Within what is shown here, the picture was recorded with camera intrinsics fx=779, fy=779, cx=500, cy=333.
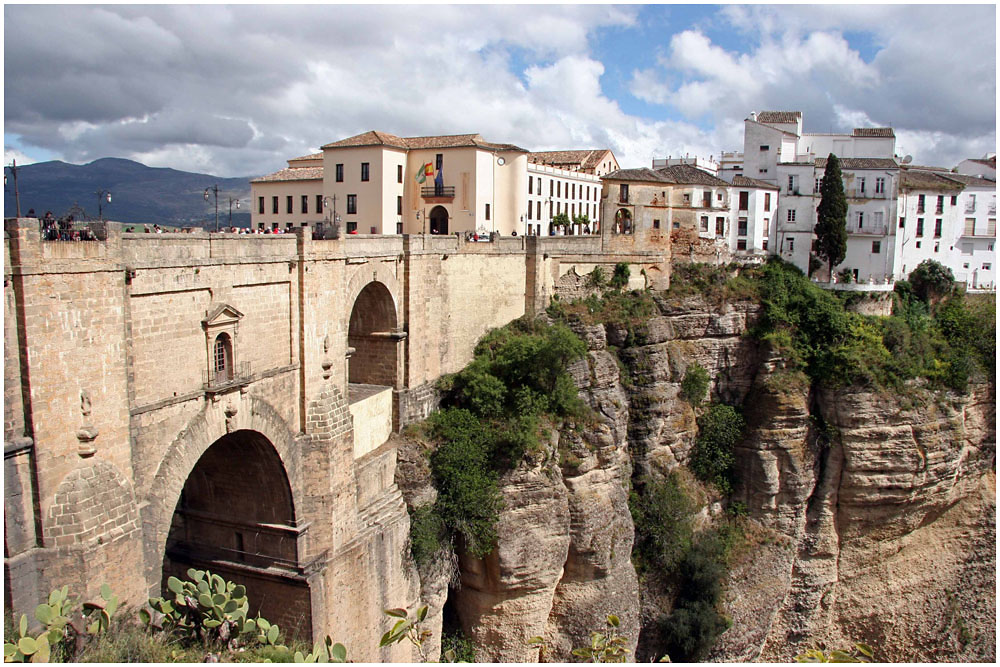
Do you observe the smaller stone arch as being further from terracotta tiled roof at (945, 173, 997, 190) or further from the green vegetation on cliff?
terracotta tiled roof at (945, 173, 997, 190)

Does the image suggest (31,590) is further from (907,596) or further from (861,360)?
(907,596)

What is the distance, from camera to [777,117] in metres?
39.8

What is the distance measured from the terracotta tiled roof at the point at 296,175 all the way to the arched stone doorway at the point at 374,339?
12831 millimetres

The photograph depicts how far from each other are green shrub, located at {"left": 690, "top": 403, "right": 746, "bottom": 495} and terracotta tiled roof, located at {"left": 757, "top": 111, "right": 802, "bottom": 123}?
Result: 17553mm

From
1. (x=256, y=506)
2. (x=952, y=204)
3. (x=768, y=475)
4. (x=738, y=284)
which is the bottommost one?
(x=768, y=475)

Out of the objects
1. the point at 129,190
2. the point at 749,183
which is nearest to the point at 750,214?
the point at 749,183

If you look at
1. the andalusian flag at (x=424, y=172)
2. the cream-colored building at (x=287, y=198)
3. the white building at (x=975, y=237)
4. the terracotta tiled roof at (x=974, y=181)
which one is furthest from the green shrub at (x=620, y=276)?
the terracotta tiled roof at (x=974, y=181)

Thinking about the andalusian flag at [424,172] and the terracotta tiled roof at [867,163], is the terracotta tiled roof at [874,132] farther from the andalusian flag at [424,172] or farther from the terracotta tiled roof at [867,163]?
the andalusian flag at [424,172]

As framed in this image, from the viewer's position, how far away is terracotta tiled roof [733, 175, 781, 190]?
Answer: 3644cm

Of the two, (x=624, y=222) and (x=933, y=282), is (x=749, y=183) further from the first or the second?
(x=933, y=282)

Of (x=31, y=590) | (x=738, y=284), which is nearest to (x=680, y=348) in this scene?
(x=738, y=284)

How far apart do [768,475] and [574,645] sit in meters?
10.4

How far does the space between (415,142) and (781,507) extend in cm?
2072

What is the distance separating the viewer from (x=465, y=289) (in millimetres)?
24656
